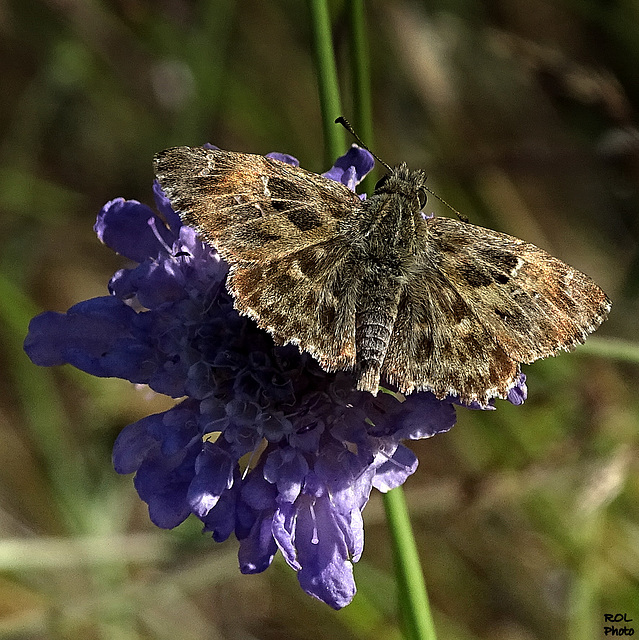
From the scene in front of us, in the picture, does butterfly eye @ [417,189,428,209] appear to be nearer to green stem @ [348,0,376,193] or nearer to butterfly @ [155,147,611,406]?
butterfly @ [155,147,611,406]

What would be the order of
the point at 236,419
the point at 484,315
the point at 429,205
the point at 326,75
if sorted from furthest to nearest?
the point at 429,205 < the point at 326,75 < the point at 236,419 < the point at 484,315

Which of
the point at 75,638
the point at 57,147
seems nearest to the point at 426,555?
the point at 75,638

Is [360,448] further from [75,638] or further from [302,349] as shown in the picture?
[75,638]

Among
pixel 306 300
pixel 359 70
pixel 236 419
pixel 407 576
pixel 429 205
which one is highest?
pixel 359 70

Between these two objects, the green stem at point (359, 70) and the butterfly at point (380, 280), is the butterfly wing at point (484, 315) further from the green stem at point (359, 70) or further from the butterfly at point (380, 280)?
the green stem at point (359, 70)

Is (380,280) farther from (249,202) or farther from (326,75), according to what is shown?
(326,75)

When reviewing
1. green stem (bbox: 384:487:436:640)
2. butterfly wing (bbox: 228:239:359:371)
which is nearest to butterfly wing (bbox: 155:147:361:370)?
butterfly wing (bbox: 228:239:359:371)

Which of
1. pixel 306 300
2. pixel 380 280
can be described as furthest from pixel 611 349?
pixel 306 300
